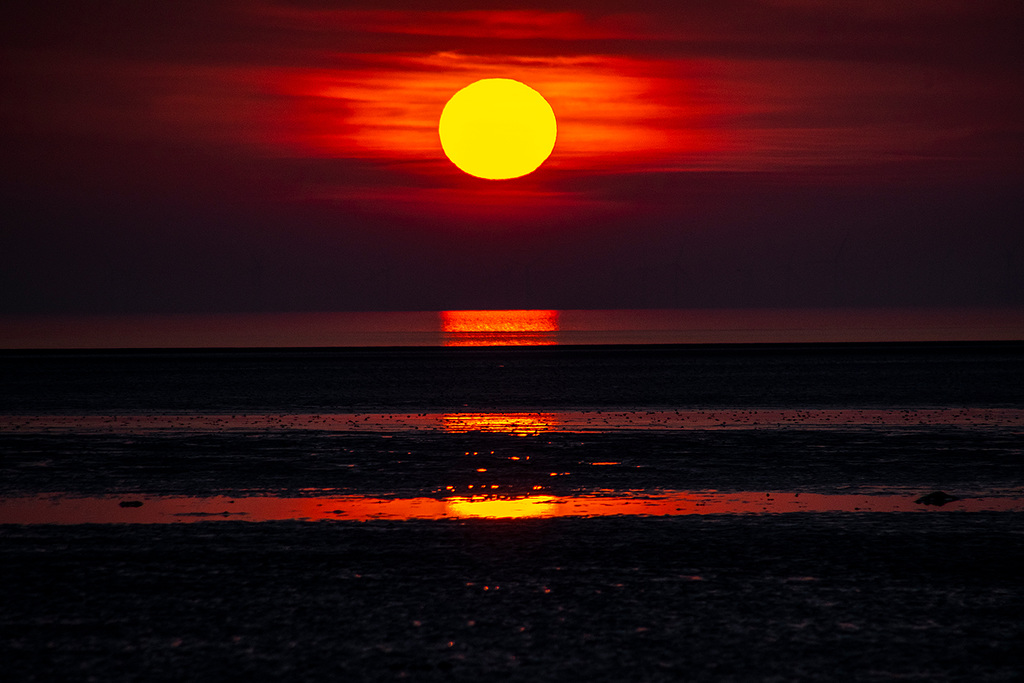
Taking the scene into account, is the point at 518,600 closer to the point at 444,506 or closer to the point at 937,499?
the point at 444,506

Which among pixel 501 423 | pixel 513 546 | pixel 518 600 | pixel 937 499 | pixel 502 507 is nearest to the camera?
pixel 518 600

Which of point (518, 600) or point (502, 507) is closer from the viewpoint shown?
point (518, 600)

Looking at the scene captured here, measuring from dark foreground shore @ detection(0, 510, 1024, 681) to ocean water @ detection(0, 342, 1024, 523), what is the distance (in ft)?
5.24

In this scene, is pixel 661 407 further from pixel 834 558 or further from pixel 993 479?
pixel 834 558

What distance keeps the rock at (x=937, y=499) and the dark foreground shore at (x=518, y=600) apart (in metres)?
1.24

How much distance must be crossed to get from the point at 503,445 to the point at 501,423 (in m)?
4.49

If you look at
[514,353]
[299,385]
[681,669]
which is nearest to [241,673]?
[681,669]

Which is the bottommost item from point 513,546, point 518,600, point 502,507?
point 518,600

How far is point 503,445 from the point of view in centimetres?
2036

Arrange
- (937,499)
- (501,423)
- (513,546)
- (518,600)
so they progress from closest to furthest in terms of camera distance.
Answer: (518,600), (513,546), (937,499), (501,423)

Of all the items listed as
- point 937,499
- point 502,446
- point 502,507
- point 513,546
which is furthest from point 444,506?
point 502,446

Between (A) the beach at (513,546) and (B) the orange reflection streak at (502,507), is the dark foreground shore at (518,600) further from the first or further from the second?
(B) the orange reflection streak at (502,507)

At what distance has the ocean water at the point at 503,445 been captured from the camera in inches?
545

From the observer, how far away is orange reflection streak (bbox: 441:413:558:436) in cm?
2322
